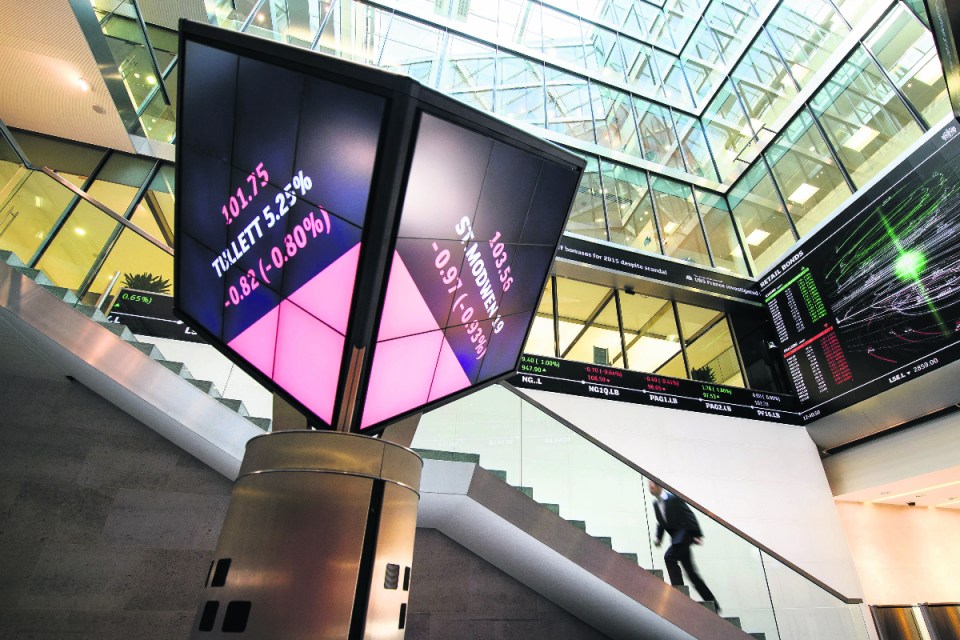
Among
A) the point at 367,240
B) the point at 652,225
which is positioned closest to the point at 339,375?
the point at 367,240

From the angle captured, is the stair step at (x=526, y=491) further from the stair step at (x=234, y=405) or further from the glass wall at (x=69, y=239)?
the glass wall at (x=69, y=239)

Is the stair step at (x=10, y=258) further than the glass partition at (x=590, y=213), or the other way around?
the glass partition at (x=590, y=213)

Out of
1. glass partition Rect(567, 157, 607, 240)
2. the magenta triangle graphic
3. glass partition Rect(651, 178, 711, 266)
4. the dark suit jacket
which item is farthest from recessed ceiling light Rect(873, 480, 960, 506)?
the magenta triangle graphic

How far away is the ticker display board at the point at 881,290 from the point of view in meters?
7.55

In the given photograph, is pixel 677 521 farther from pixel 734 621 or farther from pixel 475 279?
pixel 475 279

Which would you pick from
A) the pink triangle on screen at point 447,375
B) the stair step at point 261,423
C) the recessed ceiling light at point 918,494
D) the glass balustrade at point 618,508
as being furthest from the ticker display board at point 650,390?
the pink triangle on screen at point 447,375

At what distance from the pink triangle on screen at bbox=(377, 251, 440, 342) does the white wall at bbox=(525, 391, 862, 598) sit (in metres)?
5.77

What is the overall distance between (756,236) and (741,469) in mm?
6308


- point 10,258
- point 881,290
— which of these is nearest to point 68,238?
point 10,258

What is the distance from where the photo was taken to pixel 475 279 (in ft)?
10.2

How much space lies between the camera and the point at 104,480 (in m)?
5.16

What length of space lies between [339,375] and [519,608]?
447cm

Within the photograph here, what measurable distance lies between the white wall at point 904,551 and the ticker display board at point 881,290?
2.24m

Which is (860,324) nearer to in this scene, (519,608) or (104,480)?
(519,608)
